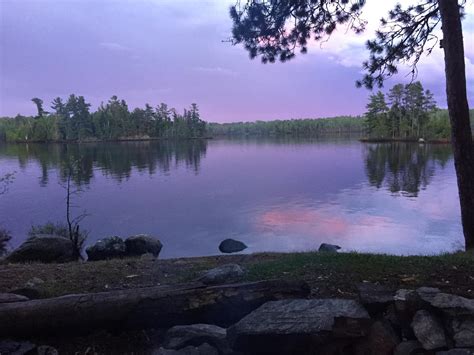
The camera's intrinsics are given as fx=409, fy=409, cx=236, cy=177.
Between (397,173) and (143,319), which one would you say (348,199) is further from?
(143,319)

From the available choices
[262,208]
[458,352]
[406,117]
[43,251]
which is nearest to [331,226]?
[262,208]

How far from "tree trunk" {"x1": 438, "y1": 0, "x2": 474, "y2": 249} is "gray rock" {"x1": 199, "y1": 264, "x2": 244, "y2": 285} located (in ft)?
16.9

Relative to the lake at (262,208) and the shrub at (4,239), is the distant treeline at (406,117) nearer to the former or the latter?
the lake at (262,208)

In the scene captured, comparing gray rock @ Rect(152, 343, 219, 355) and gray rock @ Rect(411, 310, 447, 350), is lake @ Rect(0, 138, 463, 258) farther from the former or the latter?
gray rock @ Rect(152, 343, 219, 355)

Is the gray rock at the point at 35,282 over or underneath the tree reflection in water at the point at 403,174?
over

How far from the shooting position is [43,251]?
13656mm

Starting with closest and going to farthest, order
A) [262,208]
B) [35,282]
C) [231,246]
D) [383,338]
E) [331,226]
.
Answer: [383,338] → [35,282] → [231,246] → [331,226] → [262,208]

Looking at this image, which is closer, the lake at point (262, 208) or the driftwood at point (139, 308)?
the driftwood at point (139, 308)

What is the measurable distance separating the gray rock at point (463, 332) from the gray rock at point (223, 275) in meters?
2.93

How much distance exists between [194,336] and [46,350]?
5.06 ft

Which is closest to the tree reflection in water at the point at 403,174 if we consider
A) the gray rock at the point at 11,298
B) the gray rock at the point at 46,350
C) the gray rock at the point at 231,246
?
the gray rock at the point at 231,246

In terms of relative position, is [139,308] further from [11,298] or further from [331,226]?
[331,226]

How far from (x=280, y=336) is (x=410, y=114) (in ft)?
380

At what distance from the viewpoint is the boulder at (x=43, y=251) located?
1305 centimetres
